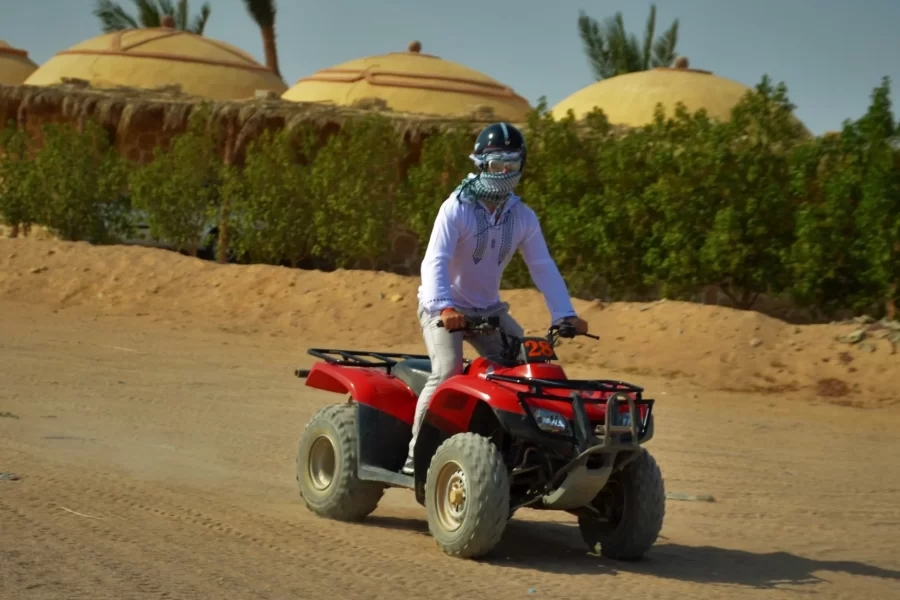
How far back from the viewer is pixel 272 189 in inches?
984

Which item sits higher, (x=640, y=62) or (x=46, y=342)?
(x=640, y=62)

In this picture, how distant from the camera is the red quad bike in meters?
6.15

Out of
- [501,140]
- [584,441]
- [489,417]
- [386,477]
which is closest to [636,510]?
[584,441]

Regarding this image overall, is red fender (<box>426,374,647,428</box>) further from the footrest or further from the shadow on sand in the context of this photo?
the shadow on sand

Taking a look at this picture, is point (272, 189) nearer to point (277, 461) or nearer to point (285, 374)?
point (285, 374)

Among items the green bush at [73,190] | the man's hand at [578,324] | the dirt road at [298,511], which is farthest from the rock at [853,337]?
the green bush at [73,190]

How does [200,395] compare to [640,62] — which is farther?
[640,62]

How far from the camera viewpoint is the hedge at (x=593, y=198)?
63.3 ft

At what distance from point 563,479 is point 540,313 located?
40.9ft

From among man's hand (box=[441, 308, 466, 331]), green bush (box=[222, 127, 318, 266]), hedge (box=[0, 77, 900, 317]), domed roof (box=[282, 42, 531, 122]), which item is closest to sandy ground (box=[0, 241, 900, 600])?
man's hand (box=[441, 308, 466, 331])

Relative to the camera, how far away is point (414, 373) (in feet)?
23.3

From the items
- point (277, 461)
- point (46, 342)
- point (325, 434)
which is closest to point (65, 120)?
point (46, 342)

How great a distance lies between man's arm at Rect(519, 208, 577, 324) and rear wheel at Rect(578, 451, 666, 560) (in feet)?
2.90

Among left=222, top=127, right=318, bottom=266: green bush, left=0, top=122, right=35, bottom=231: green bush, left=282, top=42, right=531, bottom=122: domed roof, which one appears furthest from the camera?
left=282, top=42, right=531, bottom=122: domed roof
